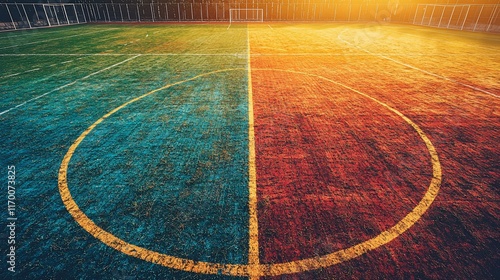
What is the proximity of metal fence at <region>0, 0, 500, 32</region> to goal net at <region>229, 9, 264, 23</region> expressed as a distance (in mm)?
514

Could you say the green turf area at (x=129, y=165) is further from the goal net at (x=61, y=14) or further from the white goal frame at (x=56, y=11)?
the goal net at (x=61, y=14)

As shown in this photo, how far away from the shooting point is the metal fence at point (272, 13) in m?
25.3

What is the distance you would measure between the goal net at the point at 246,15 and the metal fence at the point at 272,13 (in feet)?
1.69

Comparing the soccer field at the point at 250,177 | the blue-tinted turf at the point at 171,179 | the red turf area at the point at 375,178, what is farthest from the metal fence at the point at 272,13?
the blue-tinted turf at the point at 171,179

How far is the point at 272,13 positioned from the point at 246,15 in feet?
12.1

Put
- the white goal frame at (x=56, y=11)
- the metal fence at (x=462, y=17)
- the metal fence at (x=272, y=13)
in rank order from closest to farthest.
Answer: the metal fence at (x=462, y=17)
the metal fence at (x=272, y=13)
the white goal frame at (x=56, y=11)

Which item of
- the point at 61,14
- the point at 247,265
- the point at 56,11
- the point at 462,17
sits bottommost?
the point at 247,265

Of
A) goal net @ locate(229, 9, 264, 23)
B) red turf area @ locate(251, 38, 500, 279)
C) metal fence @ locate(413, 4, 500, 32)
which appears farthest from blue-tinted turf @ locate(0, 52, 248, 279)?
goal net @ locate(229, 9, 264, 23)

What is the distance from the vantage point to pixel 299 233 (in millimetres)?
3230

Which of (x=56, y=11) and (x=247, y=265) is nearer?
(x=247, y=265)

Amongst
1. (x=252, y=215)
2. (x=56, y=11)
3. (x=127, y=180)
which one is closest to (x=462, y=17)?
(x=252, y=215)

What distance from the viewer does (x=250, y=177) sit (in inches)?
167

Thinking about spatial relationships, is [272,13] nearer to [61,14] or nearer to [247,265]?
[61,14]

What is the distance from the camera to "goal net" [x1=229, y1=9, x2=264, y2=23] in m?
34.9
